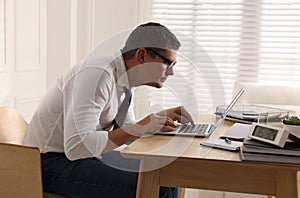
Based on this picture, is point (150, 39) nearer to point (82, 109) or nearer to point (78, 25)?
point (82, 109)

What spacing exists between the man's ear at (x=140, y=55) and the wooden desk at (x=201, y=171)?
0.41m

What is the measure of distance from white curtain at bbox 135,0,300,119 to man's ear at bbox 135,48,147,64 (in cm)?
178

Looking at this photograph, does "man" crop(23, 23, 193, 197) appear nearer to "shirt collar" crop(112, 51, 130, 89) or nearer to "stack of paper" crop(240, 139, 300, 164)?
"shirt collar" crop(112, 51, 130, 89)

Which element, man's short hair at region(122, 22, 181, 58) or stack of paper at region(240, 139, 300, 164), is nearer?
stack of paper at region(240, 139, 300, 164)

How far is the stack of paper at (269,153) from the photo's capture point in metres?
1.25

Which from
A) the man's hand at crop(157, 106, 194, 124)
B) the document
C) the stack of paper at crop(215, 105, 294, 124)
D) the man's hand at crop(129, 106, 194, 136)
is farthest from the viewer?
the stack of paper at crop(215, 105, 294, 124)

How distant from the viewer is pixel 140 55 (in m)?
1.75

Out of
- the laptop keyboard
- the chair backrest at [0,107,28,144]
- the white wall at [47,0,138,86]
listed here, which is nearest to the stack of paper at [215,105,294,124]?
the laptop keyboard

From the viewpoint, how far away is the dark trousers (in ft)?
5.67

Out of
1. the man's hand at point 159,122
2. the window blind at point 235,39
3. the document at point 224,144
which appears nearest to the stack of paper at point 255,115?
the man's hand at point 159,122

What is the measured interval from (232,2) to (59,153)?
2.21 meters

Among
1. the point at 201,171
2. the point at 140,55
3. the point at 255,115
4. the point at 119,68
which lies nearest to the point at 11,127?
the point at 119,68

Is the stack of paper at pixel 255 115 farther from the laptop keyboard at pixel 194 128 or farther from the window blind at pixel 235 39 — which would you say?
the window blind at pixel 235 39

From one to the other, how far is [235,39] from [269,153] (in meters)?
2.49
